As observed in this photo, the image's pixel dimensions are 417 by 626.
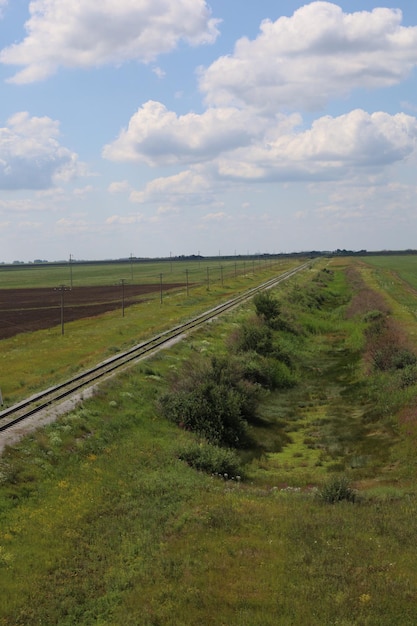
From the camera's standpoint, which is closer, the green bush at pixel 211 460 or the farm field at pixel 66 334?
the green bush at pixel 211 460

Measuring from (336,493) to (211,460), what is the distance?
6.69 m

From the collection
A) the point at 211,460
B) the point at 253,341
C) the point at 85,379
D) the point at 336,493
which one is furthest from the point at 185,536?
the point at 253,341

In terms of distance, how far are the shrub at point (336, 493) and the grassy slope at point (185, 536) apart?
0.50 meters

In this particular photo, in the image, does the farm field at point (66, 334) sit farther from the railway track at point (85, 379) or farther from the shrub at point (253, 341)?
the shrub at point (253, 341)

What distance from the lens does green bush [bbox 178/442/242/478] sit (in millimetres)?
25203

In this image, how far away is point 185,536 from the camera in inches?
693

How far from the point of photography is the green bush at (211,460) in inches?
992

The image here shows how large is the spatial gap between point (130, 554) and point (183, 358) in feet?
96.2

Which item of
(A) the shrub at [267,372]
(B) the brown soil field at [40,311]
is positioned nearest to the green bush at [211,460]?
(A) the shrub at [267,372]

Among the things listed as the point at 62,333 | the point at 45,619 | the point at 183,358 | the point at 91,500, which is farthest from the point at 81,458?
the point at 62,333

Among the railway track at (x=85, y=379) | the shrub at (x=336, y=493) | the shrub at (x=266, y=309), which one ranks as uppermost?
the shrub at (x=266, y=309)

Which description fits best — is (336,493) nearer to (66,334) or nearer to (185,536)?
(185,536)

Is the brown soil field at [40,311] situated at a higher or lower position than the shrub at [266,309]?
lower

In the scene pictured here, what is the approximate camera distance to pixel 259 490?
73.8ft
